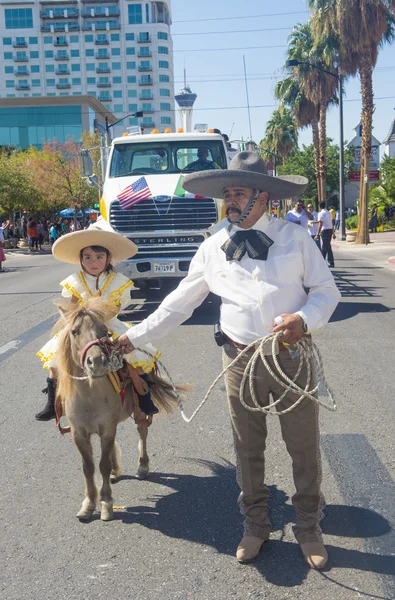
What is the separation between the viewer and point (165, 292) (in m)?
12.9

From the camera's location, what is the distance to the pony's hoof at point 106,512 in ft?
14.1

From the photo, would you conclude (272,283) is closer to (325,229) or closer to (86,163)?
(86,163)

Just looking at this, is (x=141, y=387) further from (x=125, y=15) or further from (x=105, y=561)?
(x=125, y=15)

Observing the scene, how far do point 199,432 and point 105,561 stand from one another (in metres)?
2.26

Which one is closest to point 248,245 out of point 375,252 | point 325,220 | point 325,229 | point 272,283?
Answer: point 272,283

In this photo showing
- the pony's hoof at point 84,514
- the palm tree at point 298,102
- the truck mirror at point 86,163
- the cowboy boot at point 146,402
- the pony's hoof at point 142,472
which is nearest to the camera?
the pony's hoof at point 84,514

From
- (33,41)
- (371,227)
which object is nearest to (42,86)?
(33,41)

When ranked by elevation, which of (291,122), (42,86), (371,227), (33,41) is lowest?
(371,227)

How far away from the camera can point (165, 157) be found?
1313cm

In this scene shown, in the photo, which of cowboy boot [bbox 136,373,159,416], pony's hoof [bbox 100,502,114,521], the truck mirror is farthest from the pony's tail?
the truck mirror

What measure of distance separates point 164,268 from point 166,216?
0.91m

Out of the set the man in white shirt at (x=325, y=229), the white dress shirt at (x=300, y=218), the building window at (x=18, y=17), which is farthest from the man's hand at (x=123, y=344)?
the building window at (x=18, y=17)

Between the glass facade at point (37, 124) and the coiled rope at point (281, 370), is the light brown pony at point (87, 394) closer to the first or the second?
the coiled rope at point (281, 370)

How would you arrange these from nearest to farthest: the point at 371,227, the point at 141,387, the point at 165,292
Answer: the point at 141,387 → the point at 165,292 → the point at 371,227
